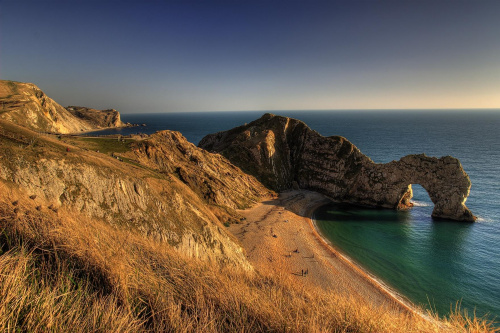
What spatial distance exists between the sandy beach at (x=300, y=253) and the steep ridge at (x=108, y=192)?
29.5 ft

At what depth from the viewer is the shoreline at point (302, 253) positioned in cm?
2991

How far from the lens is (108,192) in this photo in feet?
69.0

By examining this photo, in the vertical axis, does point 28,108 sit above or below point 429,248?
above

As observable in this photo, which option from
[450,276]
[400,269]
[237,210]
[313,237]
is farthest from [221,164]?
[450,276]

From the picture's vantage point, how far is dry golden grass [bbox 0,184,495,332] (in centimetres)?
374

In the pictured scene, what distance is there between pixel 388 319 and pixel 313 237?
40098 mm

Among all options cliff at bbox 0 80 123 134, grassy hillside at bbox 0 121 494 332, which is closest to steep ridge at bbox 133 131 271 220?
grassy hillside at bbox 0 121 494 332

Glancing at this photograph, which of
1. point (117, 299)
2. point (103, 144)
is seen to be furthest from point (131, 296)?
point (103, 144)

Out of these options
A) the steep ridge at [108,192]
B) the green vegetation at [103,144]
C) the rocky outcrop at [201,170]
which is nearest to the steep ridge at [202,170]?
the rocky outcrop at [201,170]

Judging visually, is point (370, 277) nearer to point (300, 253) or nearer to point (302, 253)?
point (302, 253)

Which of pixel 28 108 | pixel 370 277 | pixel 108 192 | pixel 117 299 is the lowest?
pixel 370 277

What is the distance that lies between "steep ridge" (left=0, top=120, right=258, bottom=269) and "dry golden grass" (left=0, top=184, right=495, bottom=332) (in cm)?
1132

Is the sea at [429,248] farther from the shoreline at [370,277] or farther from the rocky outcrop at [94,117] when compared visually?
the rocky outcrop at [94,117]

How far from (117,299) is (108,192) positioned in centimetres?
1958
